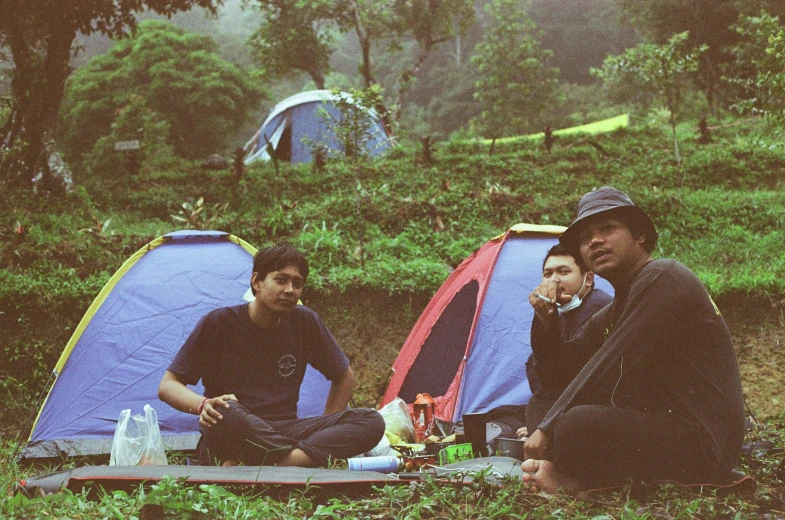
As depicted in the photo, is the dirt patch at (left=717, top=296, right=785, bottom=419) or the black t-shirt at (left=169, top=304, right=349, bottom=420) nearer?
the black t-shirt at (left=169, top=304, right=349, bottom=420)

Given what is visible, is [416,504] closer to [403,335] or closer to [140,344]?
[140,344]

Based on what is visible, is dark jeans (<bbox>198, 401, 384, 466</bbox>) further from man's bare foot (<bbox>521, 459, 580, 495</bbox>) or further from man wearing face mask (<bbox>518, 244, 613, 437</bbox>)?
man's bare foot (<bbox>521, 459, 580, 495</bbox>)

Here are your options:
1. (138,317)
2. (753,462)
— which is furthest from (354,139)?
(753,462)

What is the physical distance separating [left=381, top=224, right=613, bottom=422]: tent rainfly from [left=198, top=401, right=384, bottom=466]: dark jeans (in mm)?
1082

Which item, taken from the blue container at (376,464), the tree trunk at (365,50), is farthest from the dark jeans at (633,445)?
the tree trunk at (365,50)

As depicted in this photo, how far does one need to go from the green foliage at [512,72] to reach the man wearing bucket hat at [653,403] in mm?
20244

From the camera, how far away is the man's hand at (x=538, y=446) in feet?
9.46

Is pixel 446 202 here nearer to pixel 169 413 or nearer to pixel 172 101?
pixel 169 413

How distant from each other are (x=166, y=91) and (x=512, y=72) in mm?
10647

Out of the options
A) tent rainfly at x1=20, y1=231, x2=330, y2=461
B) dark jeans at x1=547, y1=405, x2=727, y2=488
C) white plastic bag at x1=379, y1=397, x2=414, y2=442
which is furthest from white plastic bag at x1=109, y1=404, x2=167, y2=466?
dark jeans at x1=547, y1=405, x2=727, y2=488

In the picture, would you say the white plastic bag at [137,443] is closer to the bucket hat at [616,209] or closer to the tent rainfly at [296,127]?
the bucket hat at [616,209]

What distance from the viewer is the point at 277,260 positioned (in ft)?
13.2

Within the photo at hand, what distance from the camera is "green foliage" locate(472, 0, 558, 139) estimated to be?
74.4ft

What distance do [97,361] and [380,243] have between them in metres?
3.76
